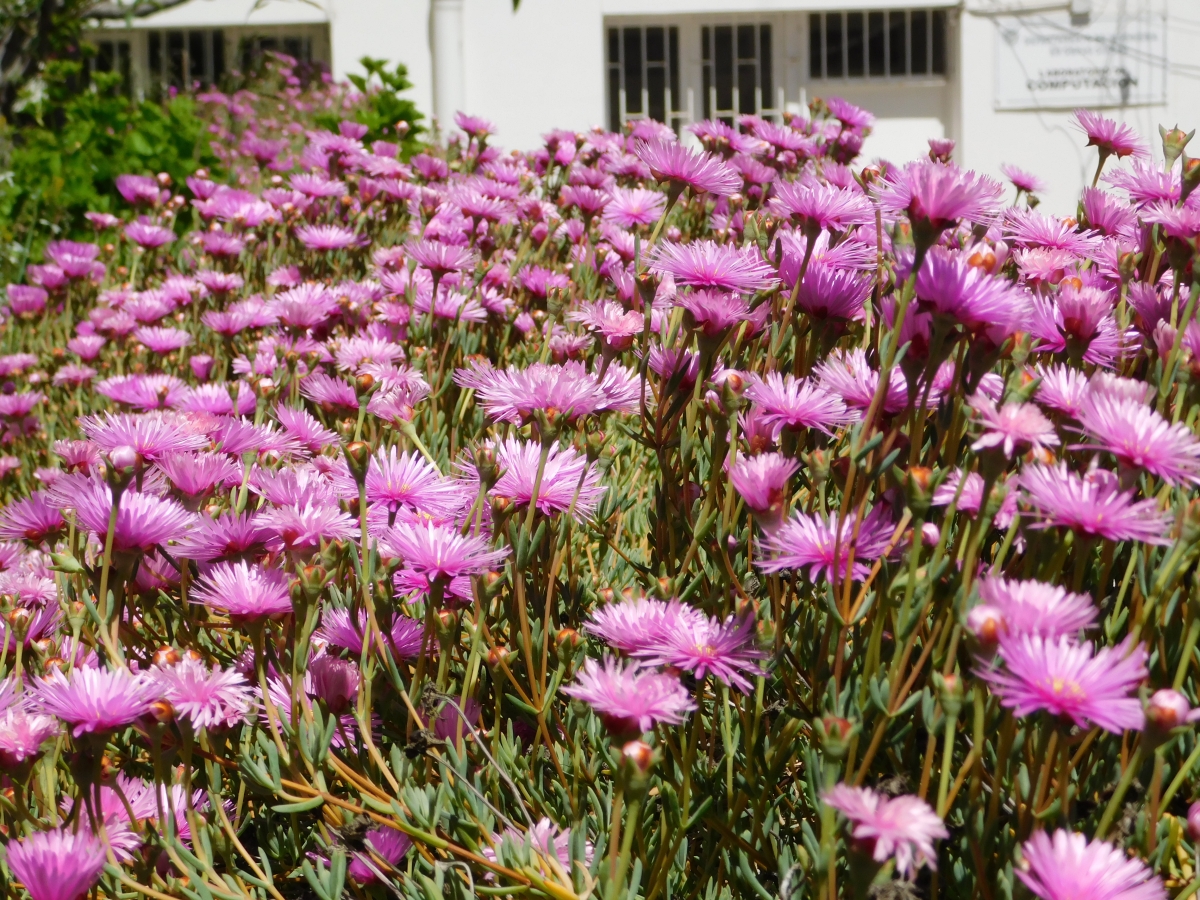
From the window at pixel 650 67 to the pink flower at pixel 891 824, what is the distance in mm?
11318

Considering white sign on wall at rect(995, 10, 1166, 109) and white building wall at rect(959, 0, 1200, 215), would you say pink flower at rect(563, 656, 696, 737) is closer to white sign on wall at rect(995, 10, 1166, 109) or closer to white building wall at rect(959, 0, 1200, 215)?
white building wall at rect(959, 0, 1200, 215)

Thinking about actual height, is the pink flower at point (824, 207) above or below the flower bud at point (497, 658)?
above

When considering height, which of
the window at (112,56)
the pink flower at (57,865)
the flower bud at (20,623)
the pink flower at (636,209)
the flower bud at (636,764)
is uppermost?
the window at (112,56)

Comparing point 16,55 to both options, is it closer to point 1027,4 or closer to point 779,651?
point 779,651

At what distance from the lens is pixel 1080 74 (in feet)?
35.6

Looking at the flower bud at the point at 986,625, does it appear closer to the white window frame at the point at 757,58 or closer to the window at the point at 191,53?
the white window frame at the point at 757,58

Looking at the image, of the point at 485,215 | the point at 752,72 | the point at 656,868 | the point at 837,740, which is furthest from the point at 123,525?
the point at 752,72

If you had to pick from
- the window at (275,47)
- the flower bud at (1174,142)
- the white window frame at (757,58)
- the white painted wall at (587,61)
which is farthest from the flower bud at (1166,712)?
the window at (275,47)

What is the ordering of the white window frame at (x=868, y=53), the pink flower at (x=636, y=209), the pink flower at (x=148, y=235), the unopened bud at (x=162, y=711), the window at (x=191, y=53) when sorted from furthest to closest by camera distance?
1. the window at (x=191, y=53)
2. the white window frame at (x=868, y=53)
3. the pink flower at (x=148, y=235)
4. the pink flower at (x=636, y=209)
5. the unopened bud at (x=162, y=711)

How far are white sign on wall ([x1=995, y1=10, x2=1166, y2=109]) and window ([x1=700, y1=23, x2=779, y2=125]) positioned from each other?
2214 mm

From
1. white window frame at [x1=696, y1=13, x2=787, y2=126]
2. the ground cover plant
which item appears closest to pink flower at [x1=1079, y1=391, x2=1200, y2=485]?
the ground cover plant

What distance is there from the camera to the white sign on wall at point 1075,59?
1078 centimetres

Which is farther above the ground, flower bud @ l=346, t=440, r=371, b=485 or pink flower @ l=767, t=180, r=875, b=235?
pink flower @ l=767, t=180, r=875, b=235

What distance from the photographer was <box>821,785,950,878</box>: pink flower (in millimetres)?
658
